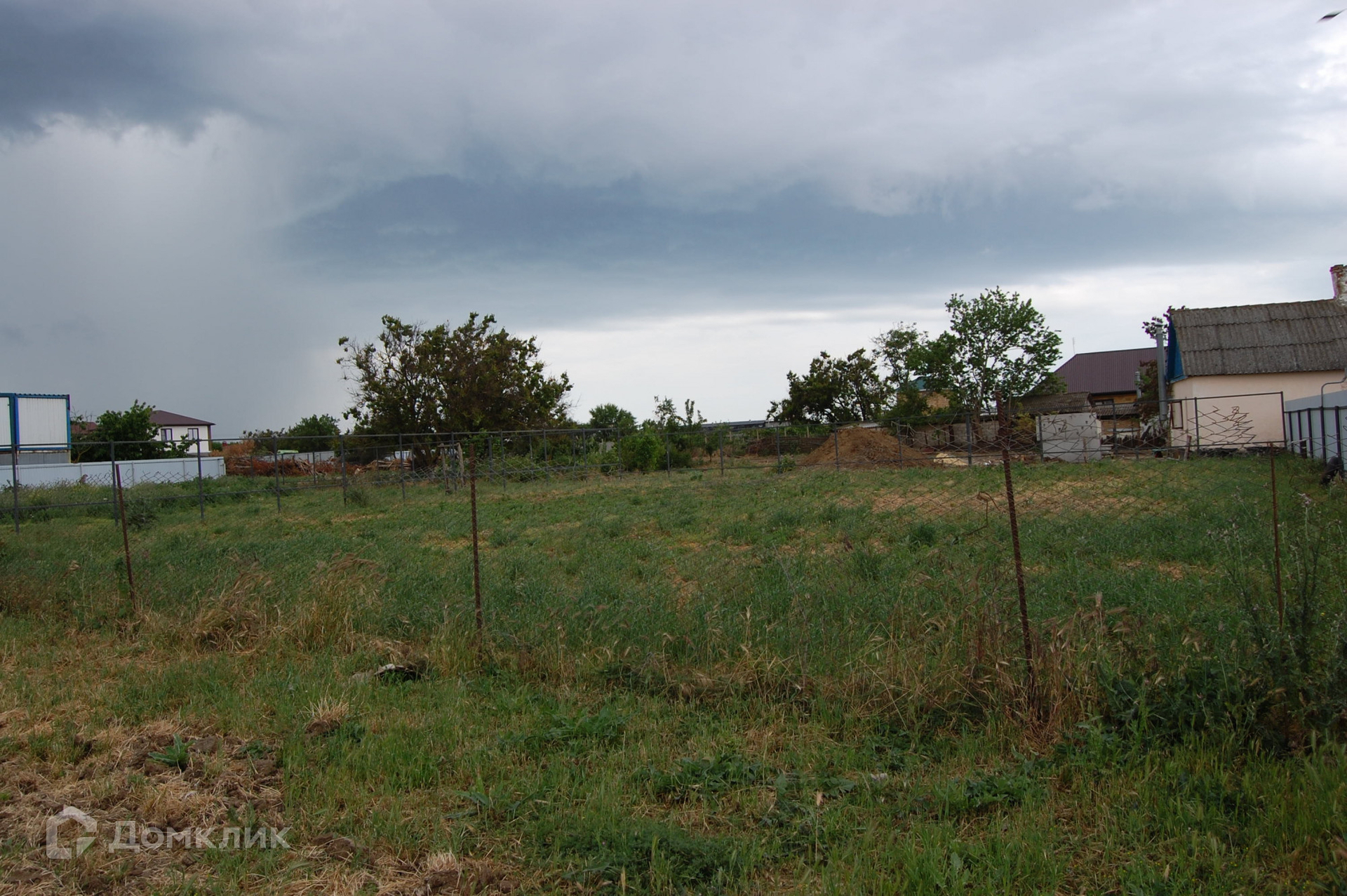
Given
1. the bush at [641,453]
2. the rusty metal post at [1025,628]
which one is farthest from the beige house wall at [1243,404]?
the rusty metal post at [1025,628]

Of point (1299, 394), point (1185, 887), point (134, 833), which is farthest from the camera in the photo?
point (1299, 394)

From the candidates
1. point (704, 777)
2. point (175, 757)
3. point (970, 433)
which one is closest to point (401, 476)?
point (970, 433)

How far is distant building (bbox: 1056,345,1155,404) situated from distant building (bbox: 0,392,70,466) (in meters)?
62.0

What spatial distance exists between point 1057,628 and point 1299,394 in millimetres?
30600

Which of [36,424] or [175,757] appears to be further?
[36,424]

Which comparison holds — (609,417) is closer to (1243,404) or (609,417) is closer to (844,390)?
(844,390)

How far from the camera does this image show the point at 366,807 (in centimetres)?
348

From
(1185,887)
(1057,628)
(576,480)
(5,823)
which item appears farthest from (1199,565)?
(576,480)

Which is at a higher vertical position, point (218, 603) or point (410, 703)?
point (218, 603)

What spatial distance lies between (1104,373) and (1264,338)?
128ft

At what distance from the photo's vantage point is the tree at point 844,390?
43.2m

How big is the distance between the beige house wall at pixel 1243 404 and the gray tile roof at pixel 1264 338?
12.2 inches

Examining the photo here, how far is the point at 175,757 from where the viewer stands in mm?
3949

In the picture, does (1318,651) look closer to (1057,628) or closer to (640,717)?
(1057,628)
